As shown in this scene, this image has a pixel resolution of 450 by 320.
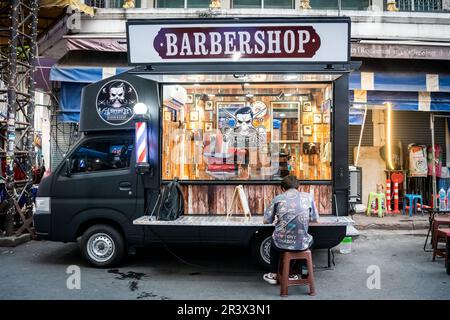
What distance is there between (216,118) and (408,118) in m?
6.63

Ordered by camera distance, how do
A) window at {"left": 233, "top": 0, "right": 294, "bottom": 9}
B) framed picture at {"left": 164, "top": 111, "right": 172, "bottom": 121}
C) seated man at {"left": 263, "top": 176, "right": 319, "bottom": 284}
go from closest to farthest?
seated man at {"left": 263, "top": 176, "right": 319, "bottom": 284} < framed picture at {"left": 164, "top": 111, "right": 172, "bottom": 121} < window at {"left": 233, "top": 0, "right": 294, "bottom": 9}

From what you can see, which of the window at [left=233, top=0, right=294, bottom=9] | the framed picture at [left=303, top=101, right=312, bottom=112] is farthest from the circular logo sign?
the window at [left=233, top=0, right=294, bottom=9]

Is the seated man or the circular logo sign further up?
the circular logo sign

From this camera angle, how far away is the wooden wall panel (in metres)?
6.87

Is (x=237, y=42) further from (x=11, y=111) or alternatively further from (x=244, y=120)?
(x=11, y=111)

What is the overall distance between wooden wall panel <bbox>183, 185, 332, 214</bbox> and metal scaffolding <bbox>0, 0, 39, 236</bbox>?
4155 millimetres

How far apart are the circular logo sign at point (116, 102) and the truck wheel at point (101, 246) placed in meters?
1.75

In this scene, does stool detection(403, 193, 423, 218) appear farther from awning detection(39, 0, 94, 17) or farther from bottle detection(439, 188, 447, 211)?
awning detection(39, 0, 94, 17)

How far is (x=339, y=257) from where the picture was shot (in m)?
7.44

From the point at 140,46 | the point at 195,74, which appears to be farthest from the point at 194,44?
the point at 140,46

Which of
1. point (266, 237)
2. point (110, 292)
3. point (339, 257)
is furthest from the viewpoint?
point (339, 257)

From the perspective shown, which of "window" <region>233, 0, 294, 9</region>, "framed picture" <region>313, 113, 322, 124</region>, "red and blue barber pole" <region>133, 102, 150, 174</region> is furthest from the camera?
"window" <region>233, 0, 294, 9</region>

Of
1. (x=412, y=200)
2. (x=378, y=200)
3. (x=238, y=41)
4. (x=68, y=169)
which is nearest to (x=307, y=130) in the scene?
(x=238, y=41)

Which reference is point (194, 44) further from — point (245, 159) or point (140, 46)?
point (245, 159)
